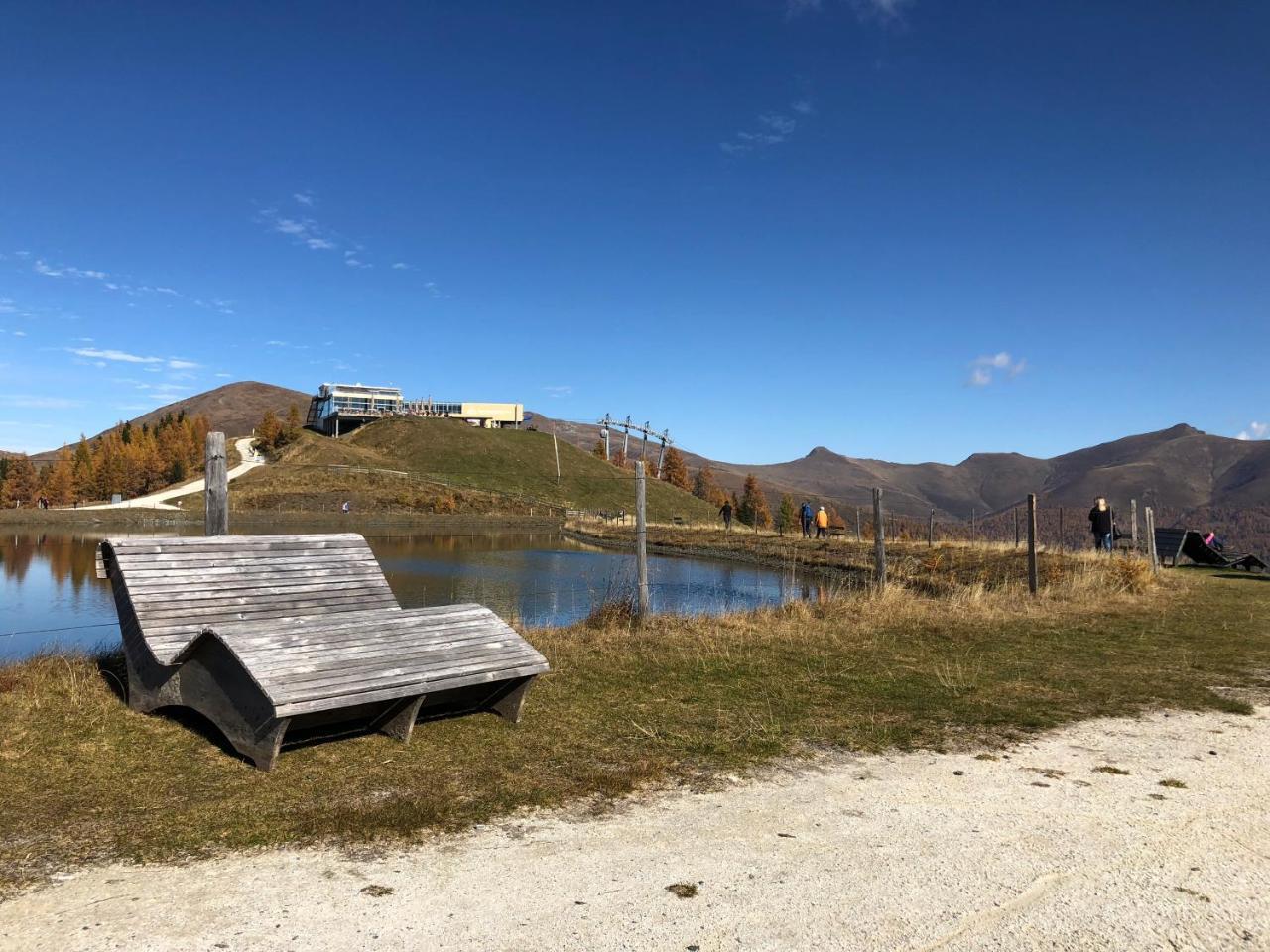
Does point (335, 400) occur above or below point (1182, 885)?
above

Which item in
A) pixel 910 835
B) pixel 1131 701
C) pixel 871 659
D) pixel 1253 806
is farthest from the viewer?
pixel 871 659

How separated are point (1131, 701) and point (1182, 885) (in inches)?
194

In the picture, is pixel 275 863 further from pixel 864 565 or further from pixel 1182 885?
pixel 864 565

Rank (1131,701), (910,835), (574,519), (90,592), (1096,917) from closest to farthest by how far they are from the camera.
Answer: (1096,917), (910,835), (1131,701), (90,592), (574,519)

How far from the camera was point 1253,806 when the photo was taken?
5.40 m

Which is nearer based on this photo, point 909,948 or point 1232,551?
point 909,948

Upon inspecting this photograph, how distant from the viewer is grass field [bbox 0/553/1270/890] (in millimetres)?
5152

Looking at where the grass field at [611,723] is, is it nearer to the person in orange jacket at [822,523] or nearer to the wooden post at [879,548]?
the wooden post at [879,548]

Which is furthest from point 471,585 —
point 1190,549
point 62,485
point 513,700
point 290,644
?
point 62,485

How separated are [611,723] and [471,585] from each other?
17186 millimetres

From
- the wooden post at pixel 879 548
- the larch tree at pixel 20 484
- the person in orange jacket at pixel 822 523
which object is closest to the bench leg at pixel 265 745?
the wooden post at pixel 879 548

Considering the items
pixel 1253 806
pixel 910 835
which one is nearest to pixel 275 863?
pixel 910 835

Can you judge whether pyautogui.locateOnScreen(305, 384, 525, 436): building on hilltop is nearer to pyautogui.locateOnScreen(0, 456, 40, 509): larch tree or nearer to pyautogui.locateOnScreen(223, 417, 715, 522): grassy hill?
pyautogui.locateOnScreen(223, 417, 715, 522): grassy hill

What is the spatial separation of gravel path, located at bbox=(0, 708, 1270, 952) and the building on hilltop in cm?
11872
